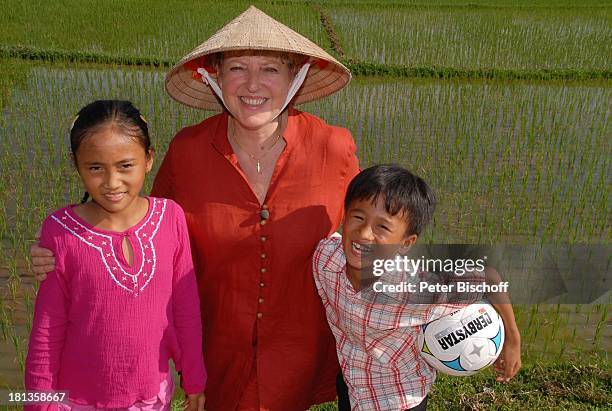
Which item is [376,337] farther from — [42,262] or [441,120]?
[441,120]

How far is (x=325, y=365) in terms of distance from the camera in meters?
2.06

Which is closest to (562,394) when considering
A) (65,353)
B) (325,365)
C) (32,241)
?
(325,365)

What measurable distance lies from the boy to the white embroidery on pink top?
0.52m

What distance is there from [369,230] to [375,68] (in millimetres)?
6996

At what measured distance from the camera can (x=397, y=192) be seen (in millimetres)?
1560

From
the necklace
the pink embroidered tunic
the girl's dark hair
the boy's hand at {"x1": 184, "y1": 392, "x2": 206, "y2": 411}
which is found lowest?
the boy's hand at {"x1": 184, "y1": 392, "x2": 206, "y2": 411}

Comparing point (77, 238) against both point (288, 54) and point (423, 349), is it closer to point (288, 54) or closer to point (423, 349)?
point (288, 54)

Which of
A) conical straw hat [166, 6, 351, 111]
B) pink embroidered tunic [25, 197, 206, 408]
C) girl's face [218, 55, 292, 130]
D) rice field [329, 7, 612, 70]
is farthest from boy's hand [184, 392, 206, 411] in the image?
rice field [329, 7, 612, 70]

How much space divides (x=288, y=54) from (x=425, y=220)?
697 mm

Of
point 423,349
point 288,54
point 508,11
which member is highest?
point 508,11

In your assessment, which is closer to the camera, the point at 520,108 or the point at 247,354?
the point at 247,354

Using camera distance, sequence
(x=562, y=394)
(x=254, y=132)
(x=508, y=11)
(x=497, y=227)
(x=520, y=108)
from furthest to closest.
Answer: (x=508, y=11)
(x=520, y=108)
(x=497, y=227)
(x=562, y=394)
(x=254, y=132)

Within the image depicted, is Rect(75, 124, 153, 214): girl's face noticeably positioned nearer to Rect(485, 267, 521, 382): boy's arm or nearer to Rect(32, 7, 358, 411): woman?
Rect(32, 7, 358, 411): woman

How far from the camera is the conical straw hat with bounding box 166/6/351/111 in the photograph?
1732 mm
